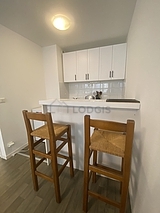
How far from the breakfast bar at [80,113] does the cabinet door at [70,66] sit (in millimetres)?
1634

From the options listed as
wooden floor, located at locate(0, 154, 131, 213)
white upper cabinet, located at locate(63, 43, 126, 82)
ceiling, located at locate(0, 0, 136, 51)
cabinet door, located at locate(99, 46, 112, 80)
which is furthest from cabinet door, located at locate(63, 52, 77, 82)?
wooden floor, located at locate(0, 154, 131, 213)

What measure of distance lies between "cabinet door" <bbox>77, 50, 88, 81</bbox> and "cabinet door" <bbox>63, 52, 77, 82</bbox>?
0.12 meters

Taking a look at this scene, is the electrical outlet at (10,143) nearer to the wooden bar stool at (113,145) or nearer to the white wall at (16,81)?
the white wall at (16,81)

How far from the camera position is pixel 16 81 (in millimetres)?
1946

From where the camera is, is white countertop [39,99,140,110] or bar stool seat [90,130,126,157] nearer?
bar stool seat [90,130,126,157]

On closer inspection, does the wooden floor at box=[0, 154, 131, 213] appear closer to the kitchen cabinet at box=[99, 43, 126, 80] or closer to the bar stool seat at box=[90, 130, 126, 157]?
the bar stool seat at box=[90, 130, 126, 157]

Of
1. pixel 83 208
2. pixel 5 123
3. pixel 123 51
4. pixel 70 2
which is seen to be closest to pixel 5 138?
pixel 5 123

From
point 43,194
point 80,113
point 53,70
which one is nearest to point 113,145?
point 80,113

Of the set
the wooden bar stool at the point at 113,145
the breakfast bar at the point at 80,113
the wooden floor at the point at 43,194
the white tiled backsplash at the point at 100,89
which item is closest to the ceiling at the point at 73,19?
the white tiled backsplash at the point at 100,89

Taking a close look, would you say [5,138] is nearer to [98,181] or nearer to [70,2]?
[98,181]

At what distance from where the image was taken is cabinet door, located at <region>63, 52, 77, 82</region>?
267 cm

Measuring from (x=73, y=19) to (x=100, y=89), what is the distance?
1.78 meters

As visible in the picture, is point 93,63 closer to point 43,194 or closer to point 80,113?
point 80,113

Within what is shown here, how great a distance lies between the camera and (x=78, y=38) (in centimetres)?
221
